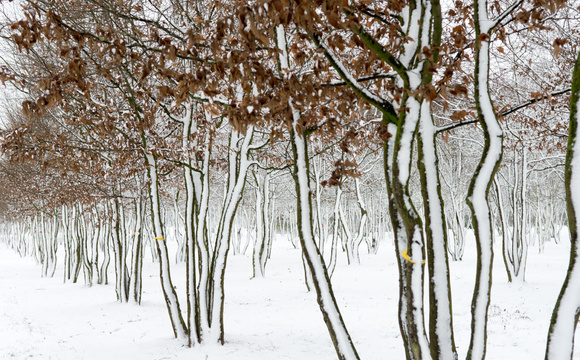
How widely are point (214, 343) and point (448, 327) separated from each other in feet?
16.2

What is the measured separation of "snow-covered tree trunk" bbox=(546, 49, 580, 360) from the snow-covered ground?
3.74m

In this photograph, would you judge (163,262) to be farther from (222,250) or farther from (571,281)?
(571,281)

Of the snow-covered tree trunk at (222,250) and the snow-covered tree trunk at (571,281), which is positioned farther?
the snow-covered tree trunk at (222,250)

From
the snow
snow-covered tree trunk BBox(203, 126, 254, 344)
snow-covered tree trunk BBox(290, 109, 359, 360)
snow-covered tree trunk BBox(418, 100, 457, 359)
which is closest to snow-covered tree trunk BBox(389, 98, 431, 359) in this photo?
snow-covered tree trunk BBox(418, 100, 457, 359)

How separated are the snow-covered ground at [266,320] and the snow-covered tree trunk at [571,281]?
3.74 metres

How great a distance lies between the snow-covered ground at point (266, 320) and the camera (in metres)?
6.70

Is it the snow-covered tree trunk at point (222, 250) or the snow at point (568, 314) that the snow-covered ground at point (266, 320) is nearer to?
the snow-covered tree trunk at point (222, 250)

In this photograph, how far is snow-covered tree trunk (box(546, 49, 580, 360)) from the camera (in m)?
2.71

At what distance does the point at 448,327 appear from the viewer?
10.2 feet

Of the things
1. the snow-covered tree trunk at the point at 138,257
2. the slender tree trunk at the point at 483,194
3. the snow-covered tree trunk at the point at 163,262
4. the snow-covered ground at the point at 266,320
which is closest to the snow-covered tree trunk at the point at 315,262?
the slender tree trunk at the point at 483,194

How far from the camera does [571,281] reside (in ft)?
9.04

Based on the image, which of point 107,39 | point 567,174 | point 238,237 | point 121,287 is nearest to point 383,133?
point 567,174

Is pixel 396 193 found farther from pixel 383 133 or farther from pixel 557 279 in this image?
pixel 557 279

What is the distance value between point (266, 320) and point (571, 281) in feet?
24.8
